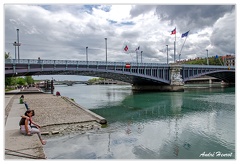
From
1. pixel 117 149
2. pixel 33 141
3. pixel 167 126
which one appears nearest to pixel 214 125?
pixel 167 126

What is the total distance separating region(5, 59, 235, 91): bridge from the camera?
39028 mm

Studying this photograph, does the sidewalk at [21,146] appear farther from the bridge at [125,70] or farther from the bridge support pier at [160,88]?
the bridge support pier at [160,88]

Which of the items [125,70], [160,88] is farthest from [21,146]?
[160,88]

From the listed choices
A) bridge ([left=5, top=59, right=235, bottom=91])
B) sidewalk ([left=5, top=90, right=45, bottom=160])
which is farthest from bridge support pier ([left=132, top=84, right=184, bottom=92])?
sidewalk ([left=5, top=90, right=45, bottom=160])

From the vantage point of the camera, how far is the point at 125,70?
165 feet

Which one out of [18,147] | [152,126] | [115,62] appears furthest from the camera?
[115,62]

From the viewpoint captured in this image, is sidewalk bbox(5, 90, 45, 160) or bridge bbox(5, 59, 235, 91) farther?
bridge bbox(5, 59, 235, 91)

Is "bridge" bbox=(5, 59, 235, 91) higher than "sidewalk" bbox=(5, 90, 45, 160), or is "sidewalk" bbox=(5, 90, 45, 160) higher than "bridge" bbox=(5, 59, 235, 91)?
"bridge" bbox=(5, 59, 235, 91)

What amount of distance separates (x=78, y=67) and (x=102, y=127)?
31.6 meters

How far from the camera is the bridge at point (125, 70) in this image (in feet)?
128

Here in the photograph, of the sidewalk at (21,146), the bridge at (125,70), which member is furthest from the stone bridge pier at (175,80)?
the sidewalk at (21,146)

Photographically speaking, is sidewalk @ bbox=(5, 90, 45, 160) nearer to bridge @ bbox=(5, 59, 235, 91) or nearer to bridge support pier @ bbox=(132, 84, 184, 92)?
bridge @ bbox=(5, 59, 235, 91)

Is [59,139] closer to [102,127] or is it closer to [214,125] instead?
[102,127]

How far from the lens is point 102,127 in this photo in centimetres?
1423
